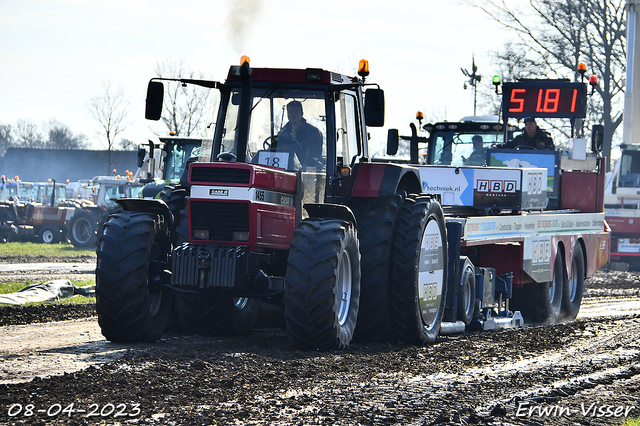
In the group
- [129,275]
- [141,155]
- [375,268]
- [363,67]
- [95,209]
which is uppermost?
[363,67]

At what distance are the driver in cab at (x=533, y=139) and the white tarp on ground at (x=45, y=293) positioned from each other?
7.16 meters

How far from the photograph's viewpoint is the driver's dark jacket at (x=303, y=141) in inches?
356

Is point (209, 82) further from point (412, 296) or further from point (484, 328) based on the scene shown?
point (484, 328)

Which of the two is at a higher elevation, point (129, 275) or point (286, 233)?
point (286, 233)

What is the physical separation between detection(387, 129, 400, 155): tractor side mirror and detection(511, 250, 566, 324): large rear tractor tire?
147 inches

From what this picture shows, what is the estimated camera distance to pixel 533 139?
49.0ft

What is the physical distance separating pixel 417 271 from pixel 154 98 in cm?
307

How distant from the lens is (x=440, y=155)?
55.3ft

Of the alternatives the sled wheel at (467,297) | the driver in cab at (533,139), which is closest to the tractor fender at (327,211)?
the sled wheel at (467,297)

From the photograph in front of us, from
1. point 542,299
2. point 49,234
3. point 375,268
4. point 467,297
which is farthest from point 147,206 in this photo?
point 49,234

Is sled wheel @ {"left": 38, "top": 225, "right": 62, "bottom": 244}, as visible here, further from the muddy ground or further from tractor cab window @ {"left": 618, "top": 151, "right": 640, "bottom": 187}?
the muddy ground

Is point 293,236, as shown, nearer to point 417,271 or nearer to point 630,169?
point 417,271

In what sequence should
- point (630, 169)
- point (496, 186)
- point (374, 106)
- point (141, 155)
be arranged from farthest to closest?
point (630, 169) < point (141, 155) < point (496, 186) < point (374, 106)

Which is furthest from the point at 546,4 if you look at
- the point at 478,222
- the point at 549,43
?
the point at 478,222
